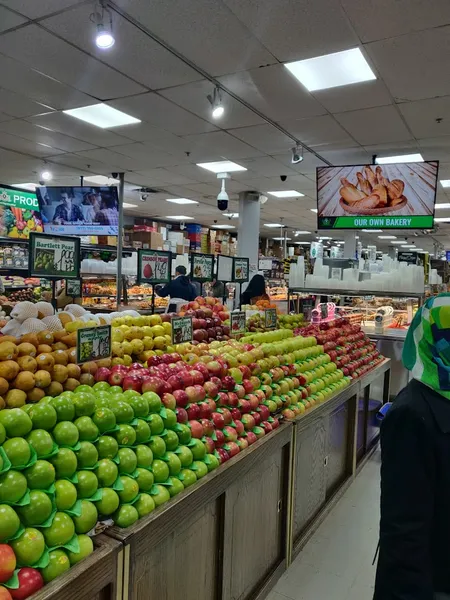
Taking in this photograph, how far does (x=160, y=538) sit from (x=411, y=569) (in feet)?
3.00

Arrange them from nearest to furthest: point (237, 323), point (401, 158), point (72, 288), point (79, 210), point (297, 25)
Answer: point (297, 25) → point (237, 323) → point (72, 288) → point (401, 158) → point (79, 210)

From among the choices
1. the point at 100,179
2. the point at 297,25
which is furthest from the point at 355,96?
the point at 100,179

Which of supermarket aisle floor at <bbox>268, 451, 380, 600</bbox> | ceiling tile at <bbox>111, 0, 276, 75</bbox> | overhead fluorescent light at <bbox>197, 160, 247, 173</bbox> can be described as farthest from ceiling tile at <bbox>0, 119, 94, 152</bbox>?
supermarket aisle floor at <bbox>268, 451, 380, 600</bbox>

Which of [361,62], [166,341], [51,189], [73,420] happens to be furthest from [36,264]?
[51,189]

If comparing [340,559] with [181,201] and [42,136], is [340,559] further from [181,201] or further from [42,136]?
[181,201]

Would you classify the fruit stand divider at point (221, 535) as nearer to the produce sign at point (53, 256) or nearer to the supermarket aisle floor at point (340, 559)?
the supermarket aisle floor at point (340, 559)

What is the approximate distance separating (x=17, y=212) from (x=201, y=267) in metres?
6.19

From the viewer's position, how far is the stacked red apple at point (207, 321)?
3.75 meters

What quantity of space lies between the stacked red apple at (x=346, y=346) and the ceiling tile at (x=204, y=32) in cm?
262

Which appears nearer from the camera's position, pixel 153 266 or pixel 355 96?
pixel 153 266

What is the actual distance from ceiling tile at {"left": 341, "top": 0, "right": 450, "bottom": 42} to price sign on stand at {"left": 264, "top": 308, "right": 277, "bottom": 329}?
7.85 ft

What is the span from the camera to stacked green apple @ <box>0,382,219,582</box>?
1441 millimetres

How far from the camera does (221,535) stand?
2254 millimetres

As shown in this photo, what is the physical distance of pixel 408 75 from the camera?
4.30 m
